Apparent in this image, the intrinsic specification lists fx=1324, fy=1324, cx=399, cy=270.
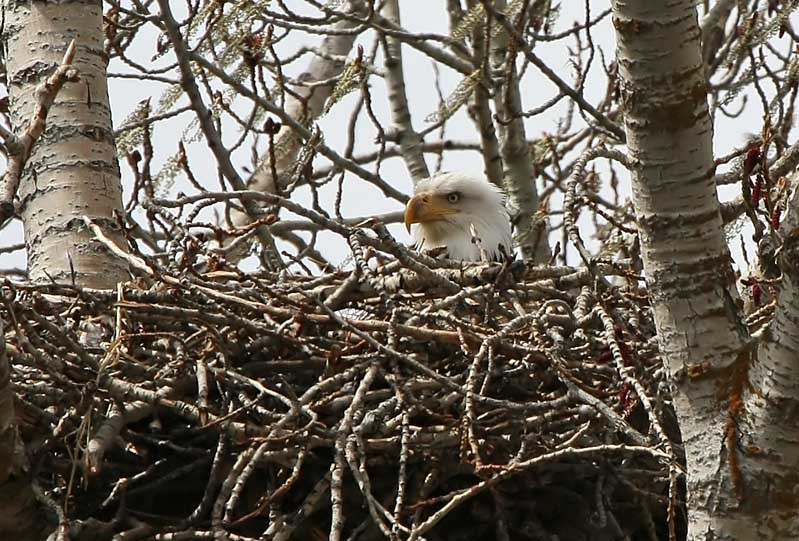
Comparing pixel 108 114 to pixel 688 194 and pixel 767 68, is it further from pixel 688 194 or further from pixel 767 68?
Result: pixel 767 68

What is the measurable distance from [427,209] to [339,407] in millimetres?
2535

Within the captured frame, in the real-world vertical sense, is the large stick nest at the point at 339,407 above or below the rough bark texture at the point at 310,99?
below

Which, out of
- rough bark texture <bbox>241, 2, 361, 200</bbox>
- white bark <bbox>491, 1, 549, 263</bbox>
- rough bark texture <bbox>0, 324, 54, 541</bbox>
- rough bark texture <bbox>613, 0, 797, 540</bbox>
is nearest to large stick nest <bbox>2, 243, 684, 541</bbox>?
rough bark texture <bbox>0, 324, 54, 541</bbox>

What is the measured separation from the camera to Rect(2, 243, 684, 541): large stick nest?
11.2ft

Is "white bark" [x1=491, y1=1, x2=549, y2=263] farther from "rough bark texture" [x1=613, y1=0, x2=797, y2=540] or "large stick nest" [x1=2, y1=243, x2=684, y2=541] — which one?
"rough bark texture" [x1=613, y1=0, x2=797, y2=540]

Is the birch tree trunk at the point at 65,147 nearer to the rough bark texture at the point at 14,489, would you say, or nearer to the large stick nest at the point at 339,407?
the large stick nest at the point at 339,407

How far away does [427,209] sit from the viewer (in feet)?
19.9

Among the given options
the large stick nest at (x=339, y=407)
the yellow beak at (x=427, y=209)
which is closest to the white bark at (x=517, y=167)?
the yellow beak at (x=427, y=209)

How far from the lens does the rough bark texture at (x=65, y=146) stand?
15.4 feet

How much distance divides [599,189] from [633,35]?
490cm

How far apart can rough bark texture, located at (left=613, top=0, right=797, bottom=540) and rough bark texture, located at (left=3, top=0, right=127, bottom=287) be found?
232 centimetres

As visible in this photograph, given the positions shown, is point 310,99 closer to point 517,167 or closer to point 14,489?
point 517,167

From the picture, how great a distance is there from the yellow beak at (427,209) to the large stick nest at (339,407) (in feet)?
6.13

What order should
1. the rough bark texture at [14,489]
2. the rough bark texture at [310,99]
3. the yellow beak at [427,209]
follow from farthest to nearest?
the rough bark texture at [310,99], the yellow beak at [427,209], the rough bark texture at [14,489]
